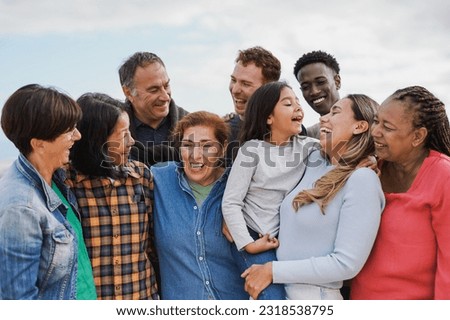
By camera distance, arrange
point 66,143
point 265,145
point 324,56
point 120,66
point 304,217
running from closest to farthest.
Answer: point 66,143
point 304,217
point 265,145
point 120,66
point 324,56

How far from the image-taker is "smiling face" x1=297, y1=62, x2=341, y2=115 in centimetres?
573

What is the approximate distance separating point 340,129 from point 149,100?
2075 millimetres

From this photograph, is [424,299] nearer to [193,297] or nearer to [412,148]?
[412,148]

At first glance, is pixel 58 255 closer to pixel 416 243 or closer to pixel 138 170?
pixel 138 170

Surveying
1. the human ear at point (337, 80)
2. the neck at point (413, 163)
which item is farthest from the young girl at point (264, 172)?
the human ear at point (337, 80)

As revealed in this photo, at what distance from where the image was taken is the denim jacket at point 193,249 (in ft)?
10.9

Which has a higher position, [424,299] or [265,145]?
[265,145]

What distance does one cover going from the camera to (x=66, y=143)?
2807mm

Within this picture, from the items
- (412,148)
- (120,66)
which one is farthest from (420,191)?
(120,66)

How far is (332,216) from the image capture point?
2.96 meters

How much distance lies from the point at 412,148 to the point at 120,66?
315 centimetres

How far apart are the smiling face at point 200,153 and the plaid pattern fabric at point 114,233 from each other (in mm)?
410

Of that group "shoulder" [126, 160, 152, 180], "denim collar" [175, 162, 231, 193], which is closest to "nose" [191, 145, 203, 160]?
"denim collar" [175, 162, 231, 193]

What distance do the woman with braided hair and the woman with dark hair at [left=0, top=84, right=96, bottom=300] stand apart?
1.71 meters
